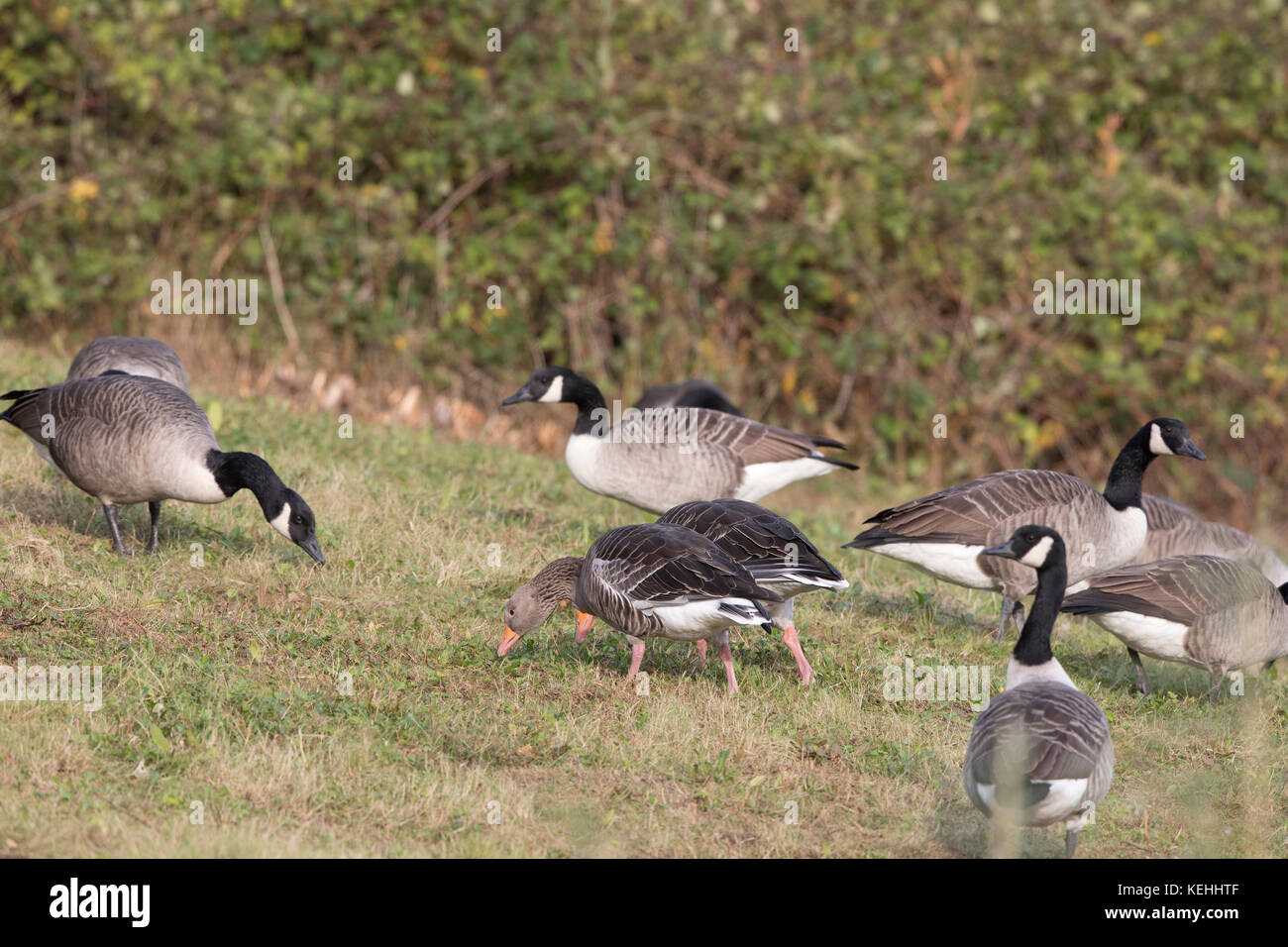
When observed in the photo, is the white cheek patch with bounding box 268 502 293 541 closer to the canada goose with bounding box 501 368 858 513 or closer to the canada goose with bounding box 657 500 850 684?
the canada goose with bounding box 657 500 850 684

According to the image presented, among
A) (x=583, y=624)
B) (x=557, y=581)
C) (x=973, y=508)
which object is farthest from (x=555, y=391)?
(x=973, y=508)

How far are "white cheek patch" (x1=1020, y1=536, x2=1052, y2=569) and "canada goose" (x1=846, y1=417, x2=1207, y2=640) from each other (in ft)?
6.88

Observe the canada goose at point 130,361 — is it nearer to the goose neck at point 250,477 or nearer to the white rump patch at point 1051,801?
the goose neck at point 250,477

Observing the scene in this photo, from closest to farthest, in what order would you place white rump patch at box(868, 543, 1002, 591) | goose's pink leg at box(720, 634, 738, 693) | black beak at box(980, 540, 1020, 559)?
black beak at box(980, 540, 1020, 559) → goose's pink leg at box(720, 634, 738, 693) → white rump patch at box(868, 543, 1002, 591)

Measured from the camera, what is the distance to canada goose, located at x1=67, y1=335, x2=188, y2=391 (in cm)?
1069

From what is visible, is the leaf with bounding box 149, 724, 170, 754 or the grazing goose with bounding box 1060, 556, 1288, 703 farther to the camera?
the grazing goose with bounding box 1060, 556, 1288, 703

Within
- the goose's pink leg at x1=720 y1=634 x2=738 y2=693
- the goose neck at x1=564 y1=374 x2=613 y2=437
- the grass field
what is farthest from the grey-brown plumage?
the goose neck at x1=564 y1=374 x2=613 y2=437

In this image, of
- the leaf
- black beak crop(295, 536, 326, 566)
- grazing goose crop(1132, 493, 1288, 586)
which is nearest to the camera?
the leaf

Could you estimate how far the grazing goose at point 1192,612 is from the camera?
809 cm

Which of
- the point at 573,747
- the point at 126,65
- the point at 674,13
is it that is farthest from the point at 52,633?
the point at 674,13

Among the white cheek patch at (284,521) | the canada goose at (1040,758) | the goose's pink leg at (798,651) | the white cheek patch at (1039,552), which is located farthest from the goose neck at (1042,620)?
the white cheek patch at (284,521)

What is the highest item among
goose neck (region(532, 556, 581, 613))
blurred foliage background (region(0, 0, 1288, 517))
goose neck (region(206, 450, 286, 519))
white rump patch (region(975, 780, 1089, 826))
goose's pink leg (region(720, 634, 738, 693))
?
blurred foliage background (region(0, 0, 1288, 517))

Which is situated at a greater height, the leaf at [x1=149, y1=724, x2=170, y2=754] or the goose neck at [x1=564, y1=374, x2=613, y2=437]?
the goose neck at [x1=564, y1=374, x2=613, y2=437]

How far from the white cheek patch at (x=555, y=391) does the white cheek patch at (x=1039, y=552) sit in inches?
210
